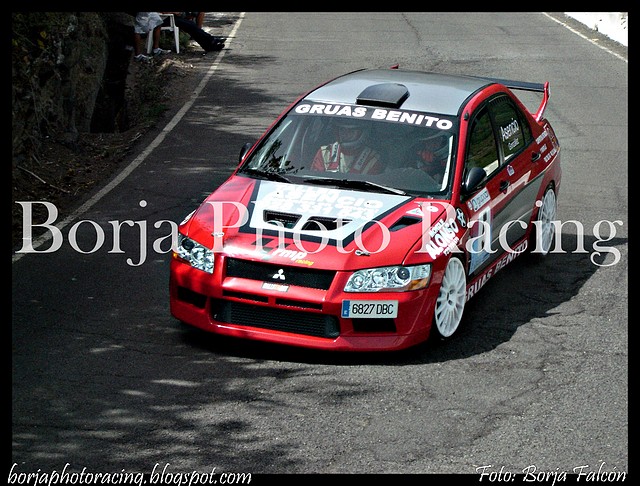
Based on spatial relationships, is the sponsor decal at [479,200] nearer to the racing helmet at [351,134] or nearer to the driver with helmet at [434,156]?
the driver with helmet at [434,156]

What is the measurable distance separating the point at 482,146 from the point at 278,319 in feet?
8.32

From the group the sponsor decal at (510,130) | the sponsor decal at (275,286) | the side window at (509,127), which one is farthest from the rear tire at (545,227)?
the sponsor decal at (275,286)

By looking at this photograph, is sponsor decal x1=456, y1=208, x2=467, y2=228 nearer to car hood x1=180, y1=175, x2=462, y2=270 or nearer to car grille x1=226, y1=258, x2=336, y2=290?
car hood x1=180, y1=175, x2=462, y2=270

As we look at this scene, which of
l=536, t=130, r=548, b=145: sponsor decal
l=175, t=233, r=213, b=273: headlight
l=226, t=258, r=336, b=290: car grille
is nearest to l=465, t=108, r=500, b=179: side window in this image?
l=536, t=130, r=548, b=145: sponsor decal

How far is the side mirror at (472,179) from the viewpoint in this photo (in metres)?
8.17

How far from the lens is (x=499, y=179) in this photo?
884cm

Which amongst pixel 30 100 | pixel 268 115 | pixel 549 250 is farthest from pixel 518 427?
pixel 268 115

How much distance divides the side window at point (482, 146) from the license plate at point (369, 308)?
5.38ft

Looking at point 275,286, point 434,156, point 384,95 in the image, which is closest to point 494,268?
→ point 434,156

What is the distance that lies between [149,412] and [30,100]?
8.38 m

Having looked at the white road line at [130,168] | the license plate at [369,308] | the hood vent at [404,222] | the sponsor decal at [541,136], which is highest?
the sponsor decal at [541,136]

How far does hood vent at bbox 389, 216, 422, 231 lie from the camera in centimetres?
763

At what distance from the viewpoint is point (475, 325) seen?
8289mm

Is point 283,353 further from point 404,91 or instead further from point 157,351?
point 404,91
